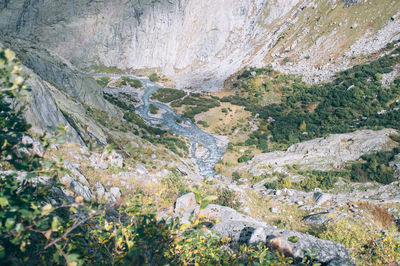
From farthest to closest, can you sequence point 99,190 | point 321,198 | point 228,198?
1. point 321,198
2. point 228,198
3. point 99,190

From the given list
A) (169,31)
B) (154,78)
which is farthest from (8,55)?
(169,31)

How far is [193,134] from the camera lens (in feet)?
107

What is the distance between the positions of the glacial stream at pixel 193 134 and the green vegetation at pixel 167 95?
198 cm

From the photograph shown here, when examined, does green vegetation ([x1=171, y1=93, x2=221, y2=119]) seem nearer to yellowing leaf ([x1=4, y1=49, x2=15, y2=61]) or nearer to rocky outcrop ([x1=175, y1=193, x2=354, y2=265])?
rocky outcrop ([x1=175, y1=193, x2=354, y2=265])

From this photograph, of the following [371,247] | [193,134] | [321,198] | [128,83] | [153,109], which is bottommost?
[128,83]

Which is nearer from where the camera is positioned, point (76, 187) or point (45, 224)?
point (45, 224)

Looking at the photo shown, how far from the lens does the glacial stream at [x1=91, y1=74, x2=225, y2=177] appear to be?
25047mm

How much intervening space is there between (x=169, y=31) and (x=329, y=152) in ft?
231

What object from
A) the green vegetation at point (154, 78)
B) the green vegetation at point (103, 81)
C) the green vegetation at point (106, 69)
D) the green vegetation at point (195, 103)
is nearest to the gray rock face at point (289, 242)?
the green vegetation at point (195, 103)

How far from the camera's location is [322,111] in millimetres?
33906

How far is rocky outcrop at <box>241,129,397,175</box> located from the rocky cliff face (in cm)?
3483

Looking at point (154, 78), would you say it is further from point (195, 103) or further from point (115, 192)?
point (115, 192)

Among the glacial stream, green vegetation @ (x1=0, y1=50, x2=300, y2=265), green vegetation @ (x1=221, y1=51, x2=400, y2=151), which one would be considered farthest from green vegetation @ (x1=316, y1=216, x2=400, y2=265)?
green vegetation @ (x1=221, y1=51, x2=400, y2=151)

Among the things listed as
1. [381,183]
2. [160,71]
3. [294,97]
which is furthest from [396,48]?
[160,71]
